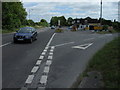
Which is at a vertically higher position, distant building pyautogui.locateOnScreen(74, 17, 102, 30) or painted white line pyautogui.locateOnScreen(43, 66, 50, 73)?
distant building pyautogui.locateOnScreen(74, 17, 102, 30)

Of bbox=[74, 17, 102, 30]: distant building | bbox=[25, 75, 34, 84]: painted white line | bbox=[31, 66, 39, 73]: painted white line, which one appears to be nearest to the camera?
bbox=[25, 75, 34, 84]: painted white line

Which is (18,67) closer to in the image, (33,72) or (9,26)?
(33,72)

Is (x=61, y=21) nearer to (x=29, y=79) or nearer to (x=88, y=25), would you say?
(x=88, y=25)

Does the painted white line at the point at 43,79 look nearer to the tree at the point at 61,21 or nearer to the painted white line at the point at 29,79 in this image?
the painted white line at the point at 29,79

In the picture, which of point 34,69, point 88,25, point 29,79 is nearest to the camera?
point 29,79

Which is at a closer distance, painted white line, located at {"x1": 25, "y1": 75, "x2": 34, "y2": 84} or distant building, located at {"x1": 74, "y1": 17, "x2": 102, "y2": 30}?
painted white line, located at {"x1": 25, "y1": 75, "x2": 34, "y2": 84}

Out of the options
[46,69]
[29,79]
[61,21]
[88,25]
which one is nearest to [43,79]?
[29,79]

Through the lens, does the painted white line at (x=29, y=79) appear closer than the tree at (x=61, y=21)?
Yes

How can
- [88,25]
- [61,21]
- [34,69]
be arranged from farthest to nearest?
[61,21] < [88,25] < [34,69]

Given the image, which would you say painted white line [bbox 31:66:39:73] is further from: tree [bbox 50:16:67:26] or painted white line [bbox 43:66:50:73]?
tree [bbox 50:16:67:26]

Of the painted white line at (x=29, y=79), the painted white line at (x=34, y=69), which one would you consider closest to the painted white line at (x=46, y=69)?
the painted white line at (x=34, y=69)

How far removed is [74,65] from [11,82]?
290 cm

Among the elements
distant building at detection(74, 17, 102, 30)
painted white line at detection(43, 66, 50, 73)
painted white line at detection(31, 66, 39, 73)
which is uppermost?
distant building at detection(74, 17, 102, 30)

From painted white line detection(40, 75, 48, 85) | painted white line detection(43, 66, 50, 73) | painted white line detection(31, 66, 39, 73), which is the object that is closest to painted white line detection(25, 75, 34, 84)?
painted white line detection(40, 75, 48, 85)
